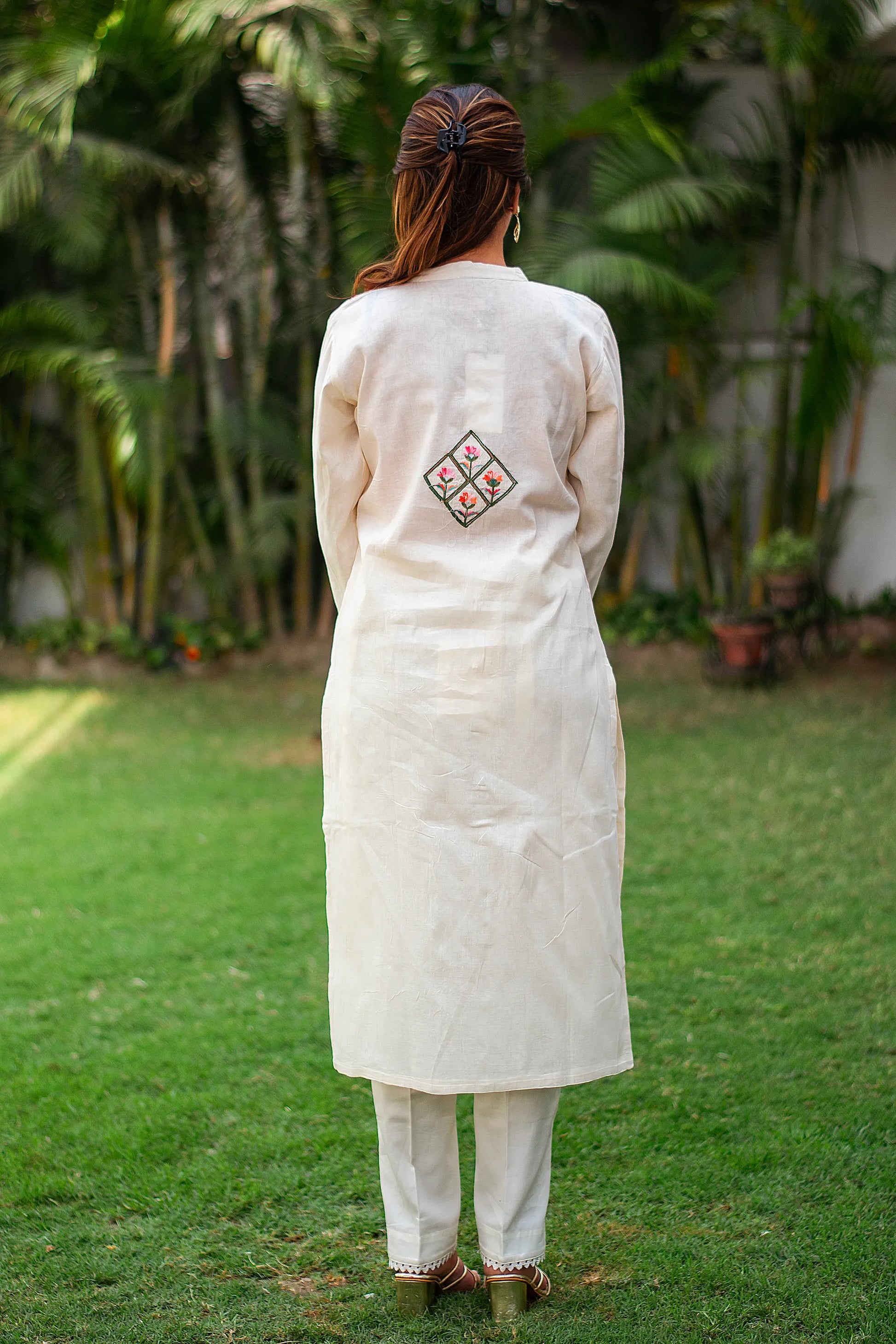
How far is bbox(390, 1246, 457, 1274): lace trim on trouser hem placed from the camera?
1.92m

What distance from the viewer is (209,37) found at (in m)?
6.39

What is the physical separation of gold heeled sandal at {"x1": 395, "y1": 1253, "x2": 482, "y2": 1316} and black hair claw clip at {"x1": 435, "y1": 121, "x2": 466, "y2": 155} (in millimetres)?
1633

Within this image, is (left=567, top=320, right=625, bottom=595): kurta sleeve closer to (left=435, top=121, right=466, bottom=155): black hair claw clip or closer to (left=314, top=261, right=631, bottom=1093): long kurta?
(left=314, top=261, right=631, bottom=1093): long kurta

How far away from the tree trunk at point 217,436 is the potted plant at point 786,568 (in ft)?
9.90

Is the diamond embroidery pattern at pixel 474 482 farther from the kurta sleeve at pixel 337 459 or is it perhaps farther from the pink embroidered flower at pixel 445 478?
the kurta sleeve at pixel 337 459

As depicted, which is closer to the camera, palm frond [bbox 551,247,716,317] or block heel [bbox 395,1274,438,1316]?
block heel [bbox 395,1274,438,1316]

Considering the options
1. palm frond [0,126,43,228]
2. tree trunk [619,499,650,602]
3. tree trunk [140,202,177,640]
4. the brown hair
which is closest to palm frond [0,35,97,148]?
palm frond [0,126,43,228]

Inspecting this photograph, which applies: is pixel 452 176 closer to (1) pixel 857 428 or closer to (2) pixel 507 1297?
(2) pixel 507 1297

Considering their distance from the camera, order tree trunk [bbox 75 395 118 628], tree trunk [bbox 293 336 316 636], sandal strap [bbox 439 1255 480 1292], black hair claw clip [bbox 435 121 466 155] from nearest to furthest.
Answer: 1. black hair claw clip [bbox 435 121 466 155]
2. sandal strap [bbox 439 1255 480 1292]
3. tree trunk [bbox 293 336 316 636]
4. tree trunk [bbox 75 395 118 628]

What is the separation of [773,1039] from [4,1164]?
1646mm

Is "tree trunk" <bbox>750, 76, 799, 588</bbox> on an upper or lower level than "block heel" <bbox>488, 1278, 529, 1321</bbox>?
upper

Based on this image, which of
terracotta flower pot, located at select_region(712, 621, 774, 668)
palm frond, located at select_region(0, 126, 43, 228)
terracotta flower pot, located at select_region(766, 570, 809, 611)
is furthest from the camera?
terracotta flower pot, located at select_region(766, 570, 809, 611)

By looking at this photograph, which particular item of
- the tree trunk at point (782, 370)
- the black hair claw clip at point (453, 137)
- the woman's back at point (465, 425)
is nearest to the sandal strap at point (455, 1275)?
the woman's back at point (465, 425)

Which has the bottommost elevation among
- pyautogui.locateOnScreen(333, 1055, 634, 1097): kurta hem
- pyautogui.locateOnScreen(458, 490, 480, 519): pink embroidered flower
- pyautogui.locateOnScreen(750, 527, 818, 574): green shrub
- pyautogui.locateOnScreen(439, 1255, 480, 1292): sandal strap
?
pyautogui.locateOnScreen(439, 1255, 480, 1292): sandal strap
